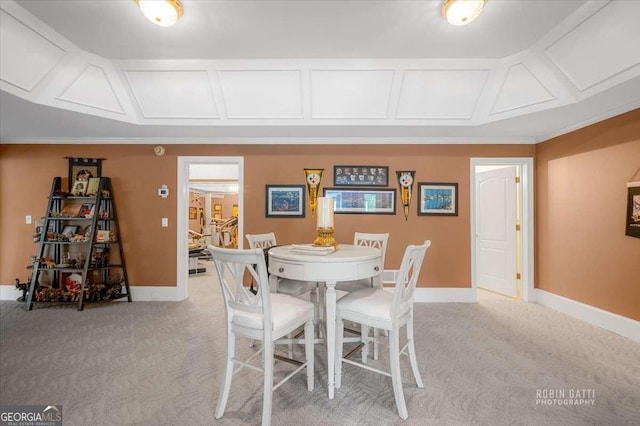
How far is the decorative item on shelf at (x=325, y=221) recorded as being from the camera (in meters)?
2.21

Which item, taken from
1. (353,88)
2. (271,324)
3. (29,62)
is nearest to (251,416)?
(271,324)

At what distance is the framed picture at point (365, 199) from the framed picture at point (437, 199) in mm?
412

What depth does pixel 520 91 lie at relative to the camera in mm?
2992

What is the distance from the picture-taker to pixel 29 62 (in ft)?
8.06

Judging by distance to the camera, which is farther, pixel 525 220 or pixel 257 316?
pixel 525 220

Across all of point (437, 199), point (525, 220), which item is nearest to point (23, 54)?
point (437, 199)

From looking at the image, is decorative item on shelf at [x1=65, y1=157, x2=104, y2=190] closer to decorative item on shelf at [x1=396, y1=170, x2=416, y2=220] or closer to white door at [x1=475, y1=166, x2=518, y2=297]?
decorative item on shelf at [x1=396, y1=170, x2=416, y2=220]

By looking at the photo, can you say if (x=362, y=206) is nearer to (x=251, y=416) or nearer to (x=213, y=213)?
(x=251, y=416)

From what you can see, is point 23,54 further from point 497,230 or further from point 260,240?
point 497,230

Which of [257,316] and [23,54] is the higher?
[23,54]

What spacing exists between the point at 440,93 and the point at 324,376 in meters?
3.15

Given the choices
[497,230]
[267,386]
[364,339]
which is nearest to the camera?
[267,386]

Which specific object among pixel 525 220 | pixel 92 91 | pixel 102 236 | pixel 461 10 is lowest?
pixel 102 236

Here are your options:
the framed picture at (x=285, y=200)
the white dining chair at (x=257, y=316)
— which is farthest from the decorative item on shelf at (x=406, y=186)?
the white dining chair at (x=257, y=316)
